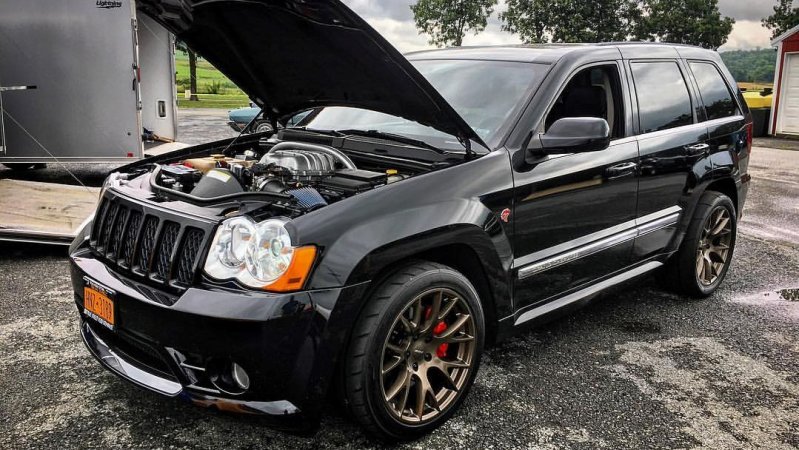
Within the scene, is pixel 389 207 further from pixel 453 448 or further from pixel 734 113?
pixel 734 113

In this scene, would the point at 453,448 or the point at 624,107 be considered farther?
the point at 624,107

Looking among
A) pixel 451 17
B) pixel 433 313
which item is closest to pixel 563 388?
pixel 433 313

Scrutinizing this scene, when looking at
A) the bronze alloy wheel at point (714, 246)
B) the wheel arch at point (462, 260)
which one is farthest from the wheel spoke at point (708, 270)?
the wheel arch at point (462, 260)

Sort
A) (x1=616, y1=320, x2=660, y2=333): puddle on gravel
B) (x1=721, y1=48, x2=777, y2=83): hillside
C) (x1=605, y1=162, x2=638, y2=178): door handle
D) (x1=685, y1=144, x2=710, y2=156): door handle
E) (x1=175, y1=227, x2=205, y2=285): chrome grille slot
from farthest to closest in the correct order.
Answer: (x1=721, y1=48, x2=777, y2=83): hillside
(x1=685, y1=144, x2=710, y2=156): door handle
(x1=616, y1=320, x2=660, y2=333): puddle on gravel
(x1=605, y1=162, x2=638, y2=178): door handle
(x1=175, y1=227, x2=205, y2=285): chrome grille slot

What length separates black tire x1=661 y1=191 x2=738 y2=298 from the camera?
4.53 metres

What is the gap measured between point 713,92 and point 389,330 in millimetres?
3469

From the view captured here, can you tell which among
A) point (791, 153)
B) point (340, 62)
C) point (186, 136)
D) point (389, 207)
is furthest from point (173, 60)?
point (791, 153)

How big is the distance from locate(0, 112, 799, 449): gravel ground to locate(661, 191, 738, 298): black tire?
0.11 meters

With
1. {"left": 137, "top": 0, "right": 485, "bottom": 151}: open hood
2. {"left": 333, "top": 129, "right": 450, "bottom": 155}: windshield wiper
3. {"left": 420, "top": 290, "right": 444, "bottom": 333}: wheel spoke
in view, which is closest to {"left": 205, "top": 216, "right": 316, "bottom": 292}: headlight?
{"left": 420, "top": 290, "right": 444, "bottom": 333}: wheel spoke

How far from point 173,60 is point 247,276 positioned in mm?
9854

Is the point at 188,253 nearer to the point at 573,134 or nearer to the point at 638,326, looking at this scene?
the point at 573,134

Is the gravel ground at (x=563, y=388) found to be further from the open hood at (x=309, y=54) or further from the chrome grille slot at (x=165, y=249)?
the open hood at (x=309, y=54)

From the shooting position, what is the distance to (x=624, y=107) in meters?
3.93

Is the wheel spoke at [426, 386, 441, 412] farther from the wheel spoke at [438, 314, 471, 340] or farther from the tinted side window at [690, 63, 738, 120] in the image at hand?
the tinted side window at [690, 63, 738, 120]
